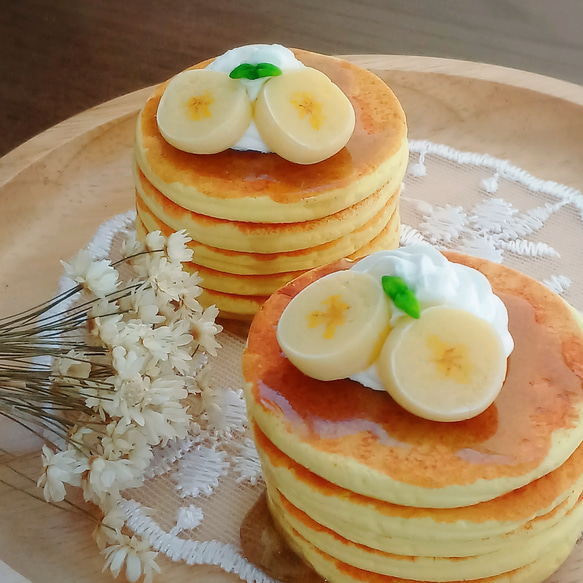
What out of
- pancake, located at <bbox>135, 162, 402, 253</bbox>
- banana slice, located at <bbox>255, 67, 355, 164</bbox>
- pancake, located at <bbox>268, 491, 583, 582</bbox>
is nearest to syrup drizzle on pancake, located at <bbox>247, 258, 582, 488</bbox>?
Result: pancake, located at <bbox>268, 491, 583, 582</bbox>

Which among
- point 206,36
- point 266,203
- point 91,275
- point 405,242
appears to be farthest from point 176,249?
point 206,36

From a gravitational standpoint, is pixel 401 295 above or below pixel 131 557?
above

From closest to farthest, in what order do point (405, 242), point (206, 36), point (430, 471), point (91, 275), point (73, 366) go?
1. point (430, 471)
2. point (91, 275)
3. point (73, 366)
4. point (405, 242)
5. point (206, 36)

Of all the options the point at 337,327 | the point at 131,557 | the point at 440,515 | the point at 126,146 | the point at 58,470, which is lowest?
the point at 126,146

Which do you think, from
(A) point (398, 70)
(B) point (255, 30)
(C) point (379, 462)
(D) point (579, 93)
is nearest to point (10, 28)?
(B) point (255, 30)

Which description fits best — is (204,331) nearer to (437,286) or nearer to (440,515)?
(437,286)

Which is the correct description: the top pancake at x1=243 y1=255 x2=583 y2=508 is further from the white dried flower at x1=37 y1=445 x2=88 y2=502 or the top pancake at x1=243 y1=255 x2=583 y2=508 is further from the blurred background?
the blurred background


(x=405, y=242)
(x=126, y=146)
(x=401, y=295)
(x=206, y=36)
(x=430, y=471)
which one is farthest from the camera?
(x=206, y=36)
